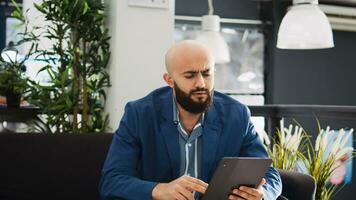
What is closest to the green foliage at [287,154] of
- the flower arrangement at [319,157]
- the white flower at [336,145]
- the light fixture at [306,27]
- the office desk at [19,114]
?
the flower arrangement at [319,157]

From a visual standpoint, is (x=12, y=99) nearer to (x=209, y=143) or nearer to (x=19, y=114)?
(x=19, y=114)

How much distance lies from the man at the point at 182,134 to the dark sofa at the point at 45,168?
54 cm

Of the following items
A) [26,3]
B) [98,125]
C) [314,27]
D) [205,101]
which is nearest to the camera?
[205,101]

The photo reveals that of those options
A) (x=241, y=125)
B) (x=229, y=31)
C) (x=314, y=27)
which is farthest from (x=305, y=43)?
(x=229, y=31)

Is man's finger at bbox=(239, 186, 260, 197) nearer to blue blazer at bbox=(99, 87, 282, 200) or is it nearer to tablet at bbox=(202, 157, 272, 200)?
tablet at bbox=(202, 157, 272, 200)

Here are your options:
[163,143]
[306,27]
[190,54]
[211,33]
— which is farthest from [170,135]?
[211,33]

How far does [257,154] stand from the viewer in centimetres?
188

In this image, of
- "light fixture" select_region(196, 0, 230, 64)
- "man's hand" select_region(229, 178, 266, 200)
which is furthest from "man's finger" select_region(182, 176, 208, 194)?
"light fixture" select_region(196, 0, 230, 64)

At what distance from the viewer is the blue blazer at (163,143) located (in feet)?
5.95

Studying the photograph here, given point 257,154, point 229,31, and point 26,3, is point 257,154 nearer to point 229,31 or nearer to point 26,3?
point 26,3

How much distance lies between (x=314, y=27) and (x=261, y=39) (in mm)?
4088

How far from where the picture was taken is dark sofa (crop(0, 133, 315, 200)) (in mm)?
2342

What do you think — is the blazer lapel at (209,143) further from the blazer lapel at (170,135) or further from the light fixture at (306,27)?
the light fixture at (306,27)

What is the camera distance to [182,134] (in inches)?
73.6
